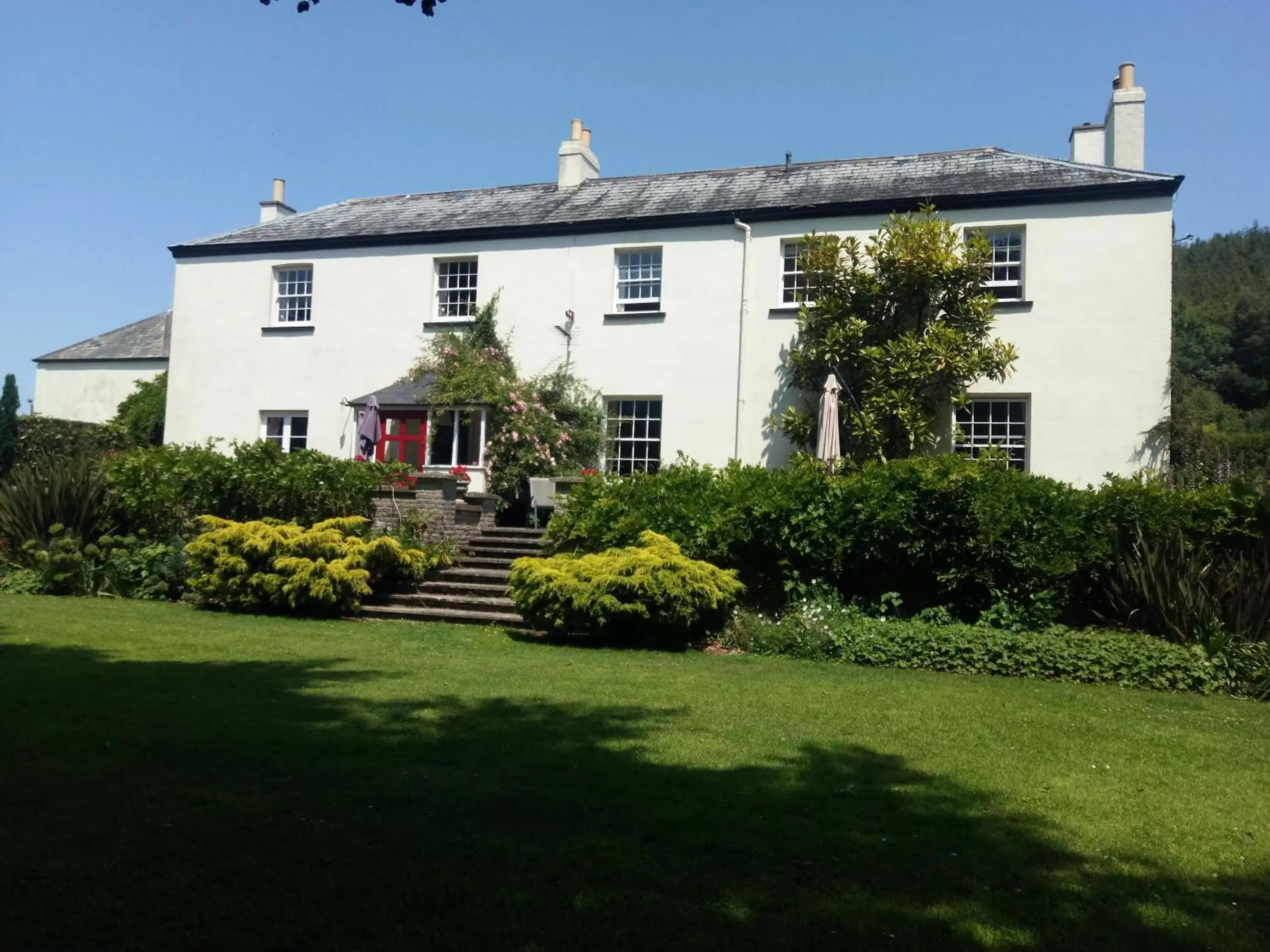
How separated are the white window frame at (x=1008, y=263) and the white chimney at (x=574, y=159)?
8.88m

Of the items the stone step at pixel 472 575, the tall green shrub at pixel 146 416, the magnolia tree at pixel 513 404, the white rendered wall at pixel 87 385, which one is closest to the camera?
the stone step at pixel 472 575

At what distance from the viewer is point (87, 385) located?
36719mm

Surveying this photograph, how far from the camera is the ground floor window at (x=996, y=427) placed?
1769 cm

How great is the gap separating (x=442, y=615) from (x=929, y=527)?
6.54 m

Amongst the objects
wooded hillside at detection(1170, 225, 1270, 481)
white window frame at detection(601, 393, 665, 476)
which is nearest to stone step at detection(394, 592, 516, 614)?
white window frame at detection(601, 393, 665, 476)

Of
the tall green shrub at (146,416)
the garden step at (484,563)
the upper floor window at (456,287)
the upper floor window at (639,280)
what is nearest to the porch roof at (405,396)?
the upper floor window at (456,287)

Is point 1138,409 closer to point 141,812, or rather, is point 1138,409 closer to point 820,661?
point 820,661

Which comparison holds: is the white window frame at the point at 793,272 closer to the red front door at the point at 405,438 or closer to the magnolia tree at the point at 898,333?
the magnolia tree at the point at 898,333

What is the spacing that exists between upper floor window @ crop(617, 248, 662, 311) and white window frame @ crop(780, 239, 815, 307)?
2434mm

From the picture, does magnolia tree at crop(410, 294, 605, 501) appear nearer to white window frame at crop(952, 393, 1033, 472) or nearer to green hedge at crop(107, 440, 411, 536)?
green hedge at crop(107, 440, 411, 536)

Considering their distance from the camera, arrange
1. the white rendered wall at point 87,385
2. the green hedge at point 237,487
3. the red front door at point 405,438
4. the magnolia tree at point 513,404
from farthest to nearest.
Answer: the white rendered wall at point 87,385, the red front door at point 405,438, the magnolia tree at point 513,404, the green hedge at point 237,487

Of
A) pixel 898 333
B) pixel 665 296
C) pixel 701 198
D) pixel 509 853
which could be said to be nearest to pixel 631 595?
pixel 509 853

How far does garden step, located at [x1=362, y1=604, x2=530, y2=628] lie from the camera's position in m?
13.7

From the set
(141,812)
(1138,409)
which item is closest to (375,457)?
(1138,409)
